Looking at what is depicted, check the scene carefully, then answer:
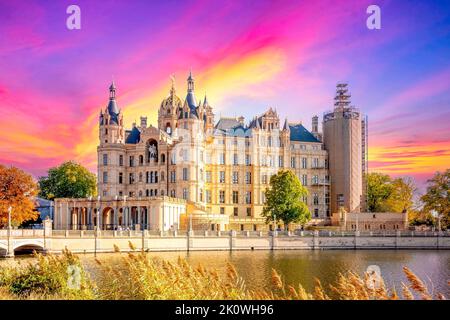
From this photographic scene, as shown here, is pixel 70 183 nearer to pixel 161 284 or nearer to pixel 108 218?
pixel 108 218

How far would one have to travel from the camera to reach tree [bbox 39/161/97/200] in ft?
270

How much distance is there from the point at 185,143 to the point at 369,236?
25500 millimetres

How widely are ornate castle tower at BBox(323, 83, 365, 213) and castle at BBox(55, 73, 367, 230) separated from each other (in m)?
0.14

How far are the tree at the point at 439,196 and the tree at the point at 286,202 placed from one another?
14.2 metres

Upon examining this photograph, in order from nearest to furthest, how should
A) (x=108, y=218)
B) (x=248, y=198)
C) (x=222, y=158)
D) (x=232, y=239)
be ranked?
(x=232, y=239) → (x=108, y=218) → (x=222, y=158) → (x=248, y=198)

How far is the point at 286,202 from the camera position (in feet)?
227

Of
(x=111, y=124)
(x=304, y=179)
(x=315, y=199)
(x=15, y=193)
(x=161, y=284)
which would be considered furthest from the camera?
(x=304, y=179)

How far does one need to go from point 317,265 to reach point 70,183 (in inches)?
1893

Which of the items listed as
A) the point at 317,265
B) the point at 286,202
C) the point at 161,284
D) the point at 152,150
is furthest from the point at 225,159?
the point at 161,284

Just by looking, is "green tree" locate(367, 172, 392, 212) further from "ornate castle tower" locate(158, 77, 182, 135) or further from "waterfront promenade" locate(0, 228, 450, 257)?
"ornate castle tower" locate(158, 77, 182, 135)

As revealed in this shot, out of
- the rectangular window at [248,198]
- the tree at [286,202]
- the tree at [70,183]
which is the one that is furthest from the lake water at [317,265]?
the tree at [70,183]

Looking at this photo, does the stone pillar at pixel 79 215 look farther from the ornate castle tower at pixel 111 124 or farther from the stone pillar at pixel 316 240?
→ the stone pillar at pixel 316 240

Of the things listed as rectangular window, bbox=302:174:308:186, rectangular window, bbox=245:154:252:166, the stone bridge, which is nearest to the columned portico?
the stone bridge

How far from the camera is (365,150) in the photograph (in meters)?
84.6
